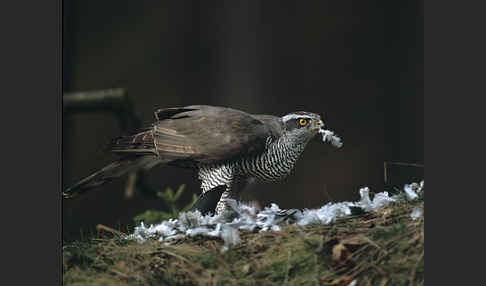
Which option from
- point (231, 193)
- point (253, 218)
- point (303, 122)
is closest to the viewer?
point (253, 218)

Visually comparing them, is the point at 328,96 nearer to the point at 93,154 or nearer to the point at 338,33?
the point at 338,33

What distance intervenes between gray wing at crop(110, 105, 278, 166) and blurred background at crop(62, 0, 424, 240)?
53mm

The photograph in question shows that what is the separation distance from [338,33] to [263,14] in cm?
34

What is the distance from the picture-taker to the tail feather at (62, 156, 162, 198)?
83.9 inches

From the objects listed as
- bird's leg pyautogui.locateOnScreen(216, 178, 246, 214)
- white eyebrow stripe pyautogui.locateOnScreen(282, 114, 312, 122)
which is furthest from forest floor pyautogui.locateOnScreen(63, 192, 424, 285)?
white eyebrow stripe pyautogui.locateOnScreen(282, 114, 312, 122)

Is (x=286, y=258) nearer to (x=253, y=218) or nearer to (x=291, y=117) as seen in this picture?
(x=253, y=218)

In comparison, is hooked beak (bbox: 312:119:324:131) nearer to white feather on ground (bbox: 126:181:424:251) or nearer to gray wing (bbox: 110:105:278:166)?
gray wing (bbox: 110:105:278:166)

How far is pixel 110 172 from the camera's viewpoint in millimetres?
2143

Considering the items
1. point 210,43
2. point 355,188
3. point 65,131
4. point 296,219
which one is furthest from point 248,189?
point 65,131

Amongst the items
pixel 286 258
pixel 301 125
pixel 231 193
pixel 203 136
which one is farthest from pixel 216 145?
pixel 286 258

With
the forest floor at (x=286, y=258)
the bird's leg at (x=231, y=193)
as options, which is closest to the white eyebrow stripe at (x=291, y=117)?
the bird's leg at (x=231, y=193)

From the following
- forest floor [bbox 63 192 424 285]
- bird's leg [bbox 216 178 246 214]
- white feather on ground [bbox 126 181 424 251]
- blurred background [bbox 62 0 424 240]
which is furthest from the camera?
bird's leg [bbox 216 178 246 214]

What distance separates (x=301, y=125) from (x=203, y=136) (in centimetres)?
44

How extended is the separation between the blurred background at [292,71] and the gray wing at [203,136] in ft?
0.17
